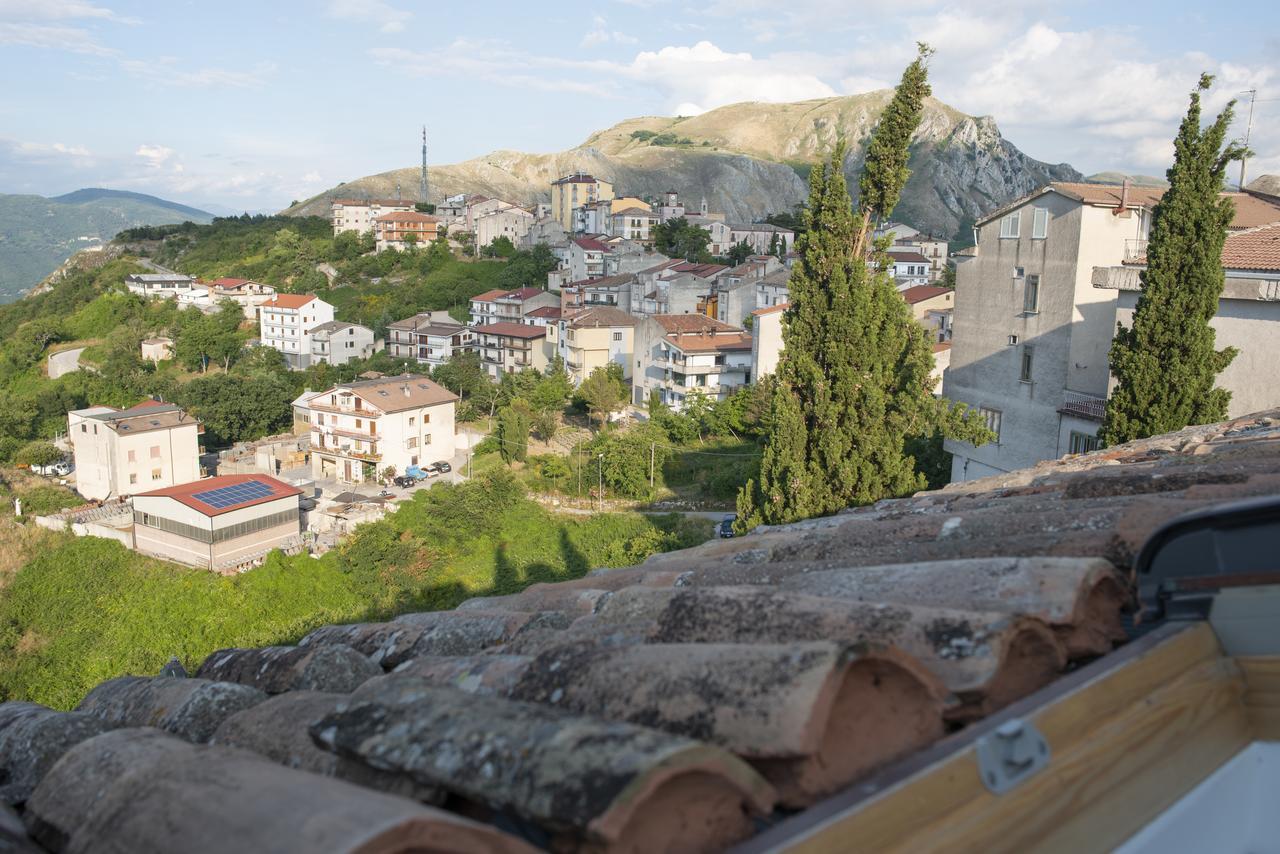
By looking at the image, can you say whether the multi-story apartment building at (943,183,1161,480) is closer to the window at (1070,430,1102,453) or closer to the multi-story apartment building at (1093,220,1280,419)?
the window at (1070,430,1102,453)

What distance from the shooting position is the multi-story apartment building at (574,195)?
7994cm

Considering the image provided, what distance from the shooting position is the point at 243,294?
59875 millimetres

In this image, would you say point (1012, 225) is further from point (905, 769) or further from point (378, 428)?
point (378, 428)

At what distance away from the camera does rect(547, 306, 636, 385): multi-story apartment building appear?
140ft

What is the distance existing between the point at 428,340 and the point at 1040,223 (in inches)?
1562

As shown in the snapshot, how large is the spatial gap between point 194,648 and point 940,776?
2431 cm

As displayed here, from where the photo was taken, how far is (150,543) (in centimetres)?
2617

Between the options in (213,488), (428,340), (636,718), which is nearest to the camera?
(636,718)

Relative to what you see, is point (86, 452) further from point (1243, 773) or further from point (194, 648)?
point (1243, 773)

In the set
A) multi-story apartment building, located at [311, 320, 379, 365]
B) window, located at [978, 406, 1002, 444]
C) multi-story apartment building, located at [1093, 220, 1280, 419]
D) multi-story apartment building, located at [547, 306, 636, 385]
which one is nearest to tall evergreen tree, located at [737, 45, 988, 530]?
multi-story apartment building, located at [1093, 220, 1280, 419]

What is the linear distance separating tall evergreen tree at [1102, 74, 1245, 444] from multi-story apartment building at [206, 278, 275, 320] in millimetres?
57167

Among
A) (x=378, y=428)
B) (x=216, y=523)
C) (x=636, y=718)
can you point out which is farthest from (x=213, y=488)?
(x=636, y=718)

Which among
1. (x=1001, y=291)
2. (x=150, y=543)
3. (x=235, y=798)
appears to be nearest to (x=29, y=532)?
(x=150, y=543)

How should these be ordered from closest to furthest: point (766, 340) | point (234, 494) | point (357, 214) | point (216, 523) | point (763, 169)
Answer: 1. point (216, 523)
2. point (234, 494)
3. point (766, 340)
4. point (357, 214)
5. point (763, 169)
